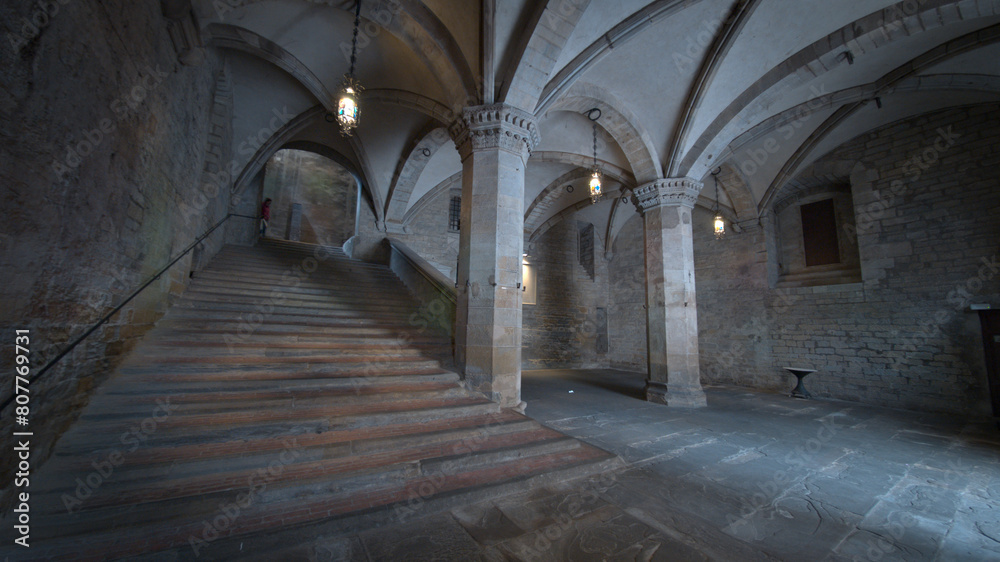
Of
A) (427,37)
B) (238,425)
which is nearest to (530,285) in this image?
(427,37)

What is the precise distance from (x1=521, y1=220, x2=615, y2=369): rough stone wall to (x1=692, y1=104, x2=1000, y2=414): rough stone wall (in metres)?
5.22

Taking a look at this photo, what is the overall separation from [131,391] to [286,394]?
1207 millimetres

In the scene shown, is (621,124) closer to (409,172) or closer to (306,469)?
(409,172)

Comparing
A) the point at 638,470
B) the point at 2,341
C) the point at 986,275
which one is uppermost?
the point at 986,275

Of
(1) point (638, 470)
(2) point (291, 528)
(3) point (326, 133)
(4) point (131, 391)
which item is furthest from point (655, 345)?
(3) point (326, 133)

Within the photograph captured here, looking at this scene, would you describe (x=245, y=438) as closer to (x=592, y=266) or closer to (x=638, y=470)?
(x=638, y=470)

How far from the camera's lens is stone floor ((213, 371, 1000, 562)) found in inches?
86.9

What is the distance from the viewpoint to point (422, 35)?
5379 mm

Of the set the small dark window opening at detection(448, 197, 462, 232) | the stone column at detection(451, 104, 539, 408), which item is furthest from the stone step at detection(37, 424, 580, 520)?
the small dark window opening at detection(448, 197, 462, 232)

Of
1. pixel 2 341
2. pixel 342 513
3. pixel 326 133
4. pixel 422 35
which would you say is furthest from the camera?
pixel 326 133

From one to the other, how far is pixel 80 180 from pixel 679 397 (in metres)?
8.11

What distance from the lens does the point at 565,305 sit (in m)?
13.5

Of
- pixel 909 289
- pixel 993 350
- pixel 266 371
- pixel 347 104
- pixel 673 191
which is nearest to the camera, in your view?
pixel 266 371

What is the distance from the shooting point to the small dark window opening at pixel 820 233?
9.26 metres
